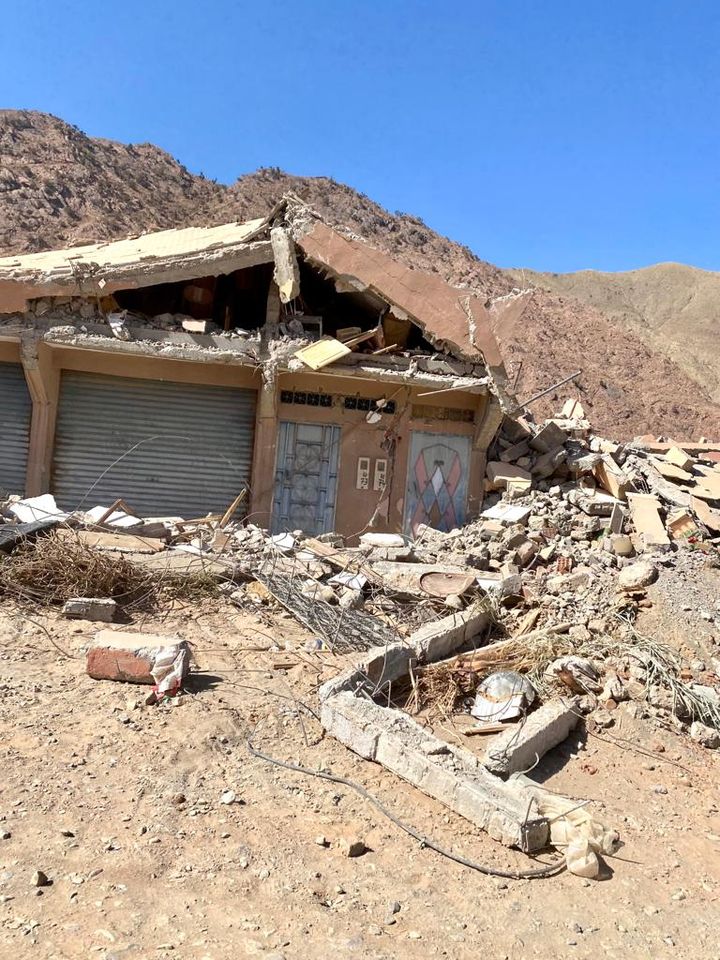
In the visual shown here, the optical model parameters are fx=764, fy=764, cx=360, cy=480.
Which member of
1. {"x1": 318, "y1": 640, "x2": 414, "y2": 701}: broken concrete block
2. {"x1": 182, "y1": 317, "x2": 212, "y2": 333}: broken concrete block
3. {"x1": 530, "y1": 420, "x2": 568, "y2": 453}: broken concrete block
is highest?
{"x1": 182, "y1": 317, "x2": 212, "y2": 333}: broken concrete block

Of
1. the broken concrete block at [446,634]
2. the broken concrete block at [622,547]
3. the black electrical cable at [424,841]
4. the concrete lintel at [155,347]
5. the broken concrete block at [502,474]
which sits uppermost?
the concrete lintel at [155,347]

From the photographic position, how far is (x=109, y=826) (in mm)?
3969

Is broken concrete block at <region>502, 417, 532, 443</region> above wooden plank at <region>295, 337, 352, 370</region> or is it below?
below

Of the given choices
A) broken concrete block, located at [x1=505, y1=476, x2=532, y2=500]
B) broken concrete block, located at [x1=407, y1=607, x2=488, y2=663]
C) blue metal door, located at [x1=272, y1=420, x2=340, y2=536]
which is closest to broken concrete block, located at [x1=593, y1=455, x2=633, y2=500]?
broken concrete block, located at [x1=505, y1=476, x2=532, y2=500]

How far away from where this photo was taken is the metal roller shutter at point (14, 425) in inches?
461

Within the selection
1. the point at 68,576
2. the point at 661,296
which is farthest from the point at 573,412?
the point at 661,296

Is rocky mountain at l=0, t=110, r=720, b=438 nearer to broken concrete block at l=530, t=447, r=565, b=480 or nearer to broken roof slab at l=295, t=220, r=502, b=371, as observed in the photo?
broken concrete block at l=530, t=447, r=565, b=480

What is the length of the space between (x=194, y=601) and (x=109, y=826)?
356cm

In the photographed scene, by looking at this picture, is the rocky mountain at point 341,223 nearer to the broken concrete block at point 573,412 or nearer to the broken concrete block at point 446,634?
the broken concrete block at point 573,412

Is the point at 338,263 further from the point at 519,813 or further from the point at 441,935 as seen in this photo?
the point at 441,935

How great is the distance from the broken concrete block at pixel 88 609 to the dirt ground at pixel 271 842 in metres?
0.64

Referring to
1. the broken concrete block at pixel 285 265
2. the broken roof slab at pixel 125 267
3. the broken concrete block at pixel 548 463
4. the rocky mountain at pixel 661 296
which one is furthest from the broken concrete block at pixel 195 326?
the rocky mountain at pixel 661 296

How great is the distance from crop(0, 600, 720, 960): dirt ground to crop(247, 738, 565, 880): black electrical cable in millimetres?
51

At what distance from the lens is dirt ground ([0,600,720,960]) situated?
10.9 ft
